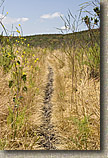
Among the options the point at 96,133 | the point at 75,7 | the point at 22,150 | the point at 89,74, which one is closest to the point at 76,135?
the point at 96,133

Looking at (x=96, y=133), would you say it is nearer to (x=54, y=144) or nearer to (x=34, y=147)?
(x=54, y=144)

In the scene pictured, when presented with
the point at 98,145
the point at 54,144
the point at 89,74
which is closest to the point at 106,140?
the point at 98,145

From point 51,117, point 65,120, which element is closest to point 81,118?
point 65,120

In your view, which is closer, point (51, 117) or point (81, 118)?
point (81, 118)

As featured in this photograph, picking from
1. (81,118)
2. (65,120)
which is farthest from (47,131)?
(81,118)

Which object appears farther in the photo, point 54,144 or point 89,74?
point 89,74

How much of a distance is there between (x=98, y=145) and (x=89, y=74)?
3.13ft

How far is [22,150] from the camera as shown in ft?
4.08

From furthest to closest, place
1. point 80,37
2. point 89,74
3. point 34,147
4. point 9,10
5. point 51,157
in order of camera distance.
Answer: point 89,74, point 80,37, point 9,10, point 34,147, point 51,157

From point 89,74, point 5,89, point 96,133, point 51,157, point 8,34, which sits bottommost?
point 51,157

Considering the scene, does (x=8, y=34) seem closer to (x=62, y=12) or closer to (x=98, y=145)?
(x=62, y=12)

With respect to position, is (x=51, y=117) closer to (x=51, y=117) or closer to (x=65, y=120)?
(x=51, y=117)

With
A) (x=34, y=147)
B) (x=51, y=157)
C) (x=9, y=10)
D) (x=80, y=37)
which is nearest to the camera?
(x=51, y=157)

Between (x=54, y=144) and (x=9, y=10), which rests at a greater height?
(x=9, y=10)
